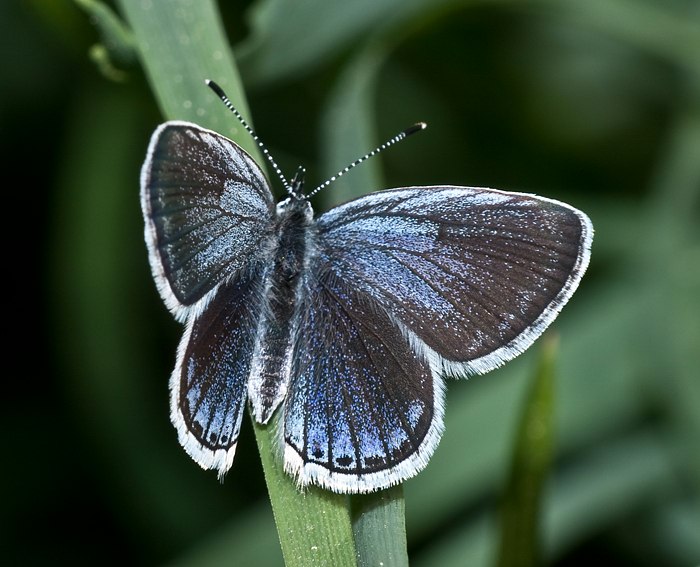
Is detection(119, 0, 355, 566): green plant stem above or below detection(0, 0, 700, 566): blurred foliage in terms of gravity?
above

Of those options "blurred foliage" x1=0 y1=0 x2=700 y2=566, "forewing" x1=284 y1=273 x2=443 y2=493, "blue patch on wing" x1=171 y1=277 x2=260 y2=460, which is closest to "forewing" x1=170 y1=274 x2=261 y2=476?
"blue patch on wing" x1=171 y1=277 x2=260 y2=460

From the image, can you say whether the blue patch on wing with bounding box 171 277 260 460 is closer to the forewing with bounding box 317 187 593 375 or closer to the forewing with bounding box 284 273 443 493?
the forewing with bounding box 284 273 443 493

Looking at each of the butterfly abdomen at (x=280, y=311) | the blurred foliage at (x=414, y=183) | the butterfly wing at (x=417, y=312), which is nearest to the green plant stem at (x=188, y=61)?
the butterfly abdomen at (x=280, y=311)

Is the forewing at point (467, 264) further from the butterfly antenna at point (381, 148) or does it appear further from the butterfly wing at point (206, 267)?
the butterfly wing at point (206, 267)

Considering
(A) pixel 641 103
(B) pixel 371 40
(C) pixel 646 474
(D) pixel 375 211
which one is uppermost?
(B) pixel 371 40

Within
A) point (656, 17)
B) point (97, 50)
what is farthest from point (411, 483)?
point (656, 17)

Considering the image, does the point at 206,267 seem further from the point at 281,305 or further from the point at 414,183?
the point at 414,183

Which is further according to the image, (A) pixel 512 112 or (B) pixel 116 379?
(A) pixel 512 112

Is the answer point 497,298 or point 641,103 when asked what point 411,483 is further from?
point 641,103
